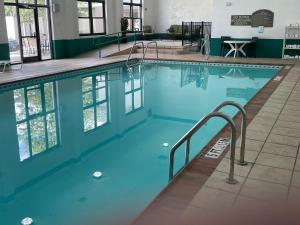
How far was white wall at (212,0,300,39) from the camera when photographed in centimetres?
1073

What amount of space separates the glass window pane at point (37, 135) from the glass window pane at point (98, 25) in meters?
8.77

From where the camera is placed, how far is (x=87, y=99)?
696 cm

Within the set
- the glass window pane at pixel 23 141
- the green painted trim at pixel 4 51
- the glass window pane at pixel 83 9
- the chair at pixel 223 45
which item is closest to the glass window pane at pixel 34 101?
the glass window pane at pixel 23 141

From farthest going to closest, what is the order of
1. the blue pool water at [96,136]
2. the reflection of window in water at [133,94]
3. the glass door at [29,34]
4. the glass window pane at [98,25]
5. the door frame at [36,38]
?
the glass window pane at [98,25] → the glass door at [29,34] → the door frame at [36,38] → the reflection of window in water at [133,94] → the blue pool water at [96,136]

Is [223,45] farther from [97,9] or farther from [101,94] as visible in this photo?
[101,94]

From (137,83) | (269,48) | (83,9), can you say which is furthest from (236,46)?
(83,9)

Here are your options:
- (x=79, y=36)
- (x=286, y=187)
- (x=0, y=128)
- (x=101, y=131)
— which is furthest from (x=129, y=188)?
(x=79, y=36)

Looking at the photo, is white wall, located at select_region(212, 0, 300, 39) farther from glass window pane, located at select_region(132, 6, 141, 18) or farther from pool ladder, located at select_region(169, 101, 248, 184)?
pool ladder, located at select_region(169, 101, 248, 184)

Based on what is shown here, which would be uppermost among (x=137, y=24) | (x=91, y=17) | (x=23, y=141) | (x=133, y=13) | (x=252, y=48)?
(x=133, y=13)

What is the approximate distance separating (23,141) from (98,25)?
395 inches

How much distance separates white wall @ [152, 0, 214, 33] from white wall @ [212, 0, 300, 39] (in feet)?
18.5

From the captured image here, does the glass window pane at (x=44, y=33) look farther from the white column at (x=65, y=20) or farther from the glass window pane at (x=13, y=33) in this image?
the glass window pane at (x=13, y=33)

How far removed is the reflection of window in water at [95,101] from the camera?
5.54 m

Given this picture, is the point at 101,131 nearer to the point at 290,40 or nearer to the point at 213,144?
the point at 213,144
